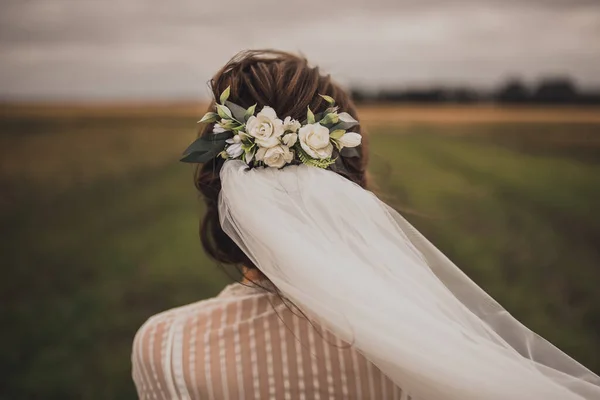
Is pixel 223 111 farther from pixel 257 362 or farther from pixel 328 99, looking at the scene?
pixel 257 362

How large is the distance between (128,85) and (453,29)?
1700mm

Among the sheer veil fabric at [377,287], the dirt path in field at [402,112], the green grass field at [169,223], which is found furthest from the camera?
the dirt path in field at [402,112]

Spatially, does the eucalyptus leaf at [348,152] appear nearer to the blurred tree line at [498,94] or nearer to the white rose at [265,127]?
the white rose at [265,127]

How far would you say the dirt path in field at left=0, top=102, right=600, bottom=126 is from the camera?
2947 mm

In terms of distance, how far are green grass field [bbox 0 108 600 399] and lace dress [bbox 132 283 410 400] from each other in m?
1.70

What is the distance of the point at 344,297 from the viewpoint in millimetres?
711

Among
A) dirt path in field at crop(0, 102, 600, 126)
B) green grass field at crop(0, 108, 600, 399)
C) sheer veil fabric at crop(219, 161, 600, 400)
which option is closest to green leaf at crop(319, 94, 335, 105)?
sheer veil fabric at crop(219, 161, 600, 400)

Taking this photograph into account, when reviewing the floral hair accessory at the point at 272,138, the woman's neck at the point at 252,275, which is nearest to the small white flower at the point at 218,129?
the floral hair accessory at the point at 272,138

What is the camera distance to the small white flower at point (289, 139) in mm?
788

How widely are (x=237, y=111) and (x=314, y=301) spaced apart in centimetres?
29

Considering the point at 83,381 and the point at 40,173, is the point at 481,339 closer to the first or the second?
the point at 83,381

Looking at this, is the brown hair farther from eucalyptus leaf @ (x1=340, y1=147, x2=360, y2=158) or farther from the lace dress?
the lace dress

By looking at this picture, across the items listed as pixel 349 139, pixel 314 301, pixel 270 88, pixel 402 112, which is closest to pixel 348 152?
pixel 349 139

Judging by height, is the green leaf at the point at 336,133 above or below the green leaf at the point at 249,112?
below
